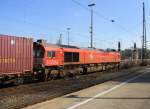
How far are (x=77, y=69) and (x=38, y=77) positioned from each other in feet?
31.3

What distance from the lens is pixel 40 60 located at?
97.1 feet

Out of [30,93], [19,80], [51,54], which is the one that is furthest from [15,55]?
[51,54]

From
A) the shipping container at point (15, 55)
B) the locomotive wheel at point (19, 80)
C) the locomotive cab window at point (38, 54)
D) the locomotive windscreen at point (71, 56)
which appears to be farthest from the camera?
the locomotive windscreen at point (71, 56)

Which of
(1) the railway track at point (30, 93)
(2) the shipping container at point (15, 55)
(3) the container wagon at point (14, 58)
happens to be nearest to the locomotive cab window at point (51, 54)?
(3) the container wagon at point (14, 58)

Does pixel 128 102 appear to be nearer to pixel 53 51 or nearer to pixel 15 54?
pixel 15 54

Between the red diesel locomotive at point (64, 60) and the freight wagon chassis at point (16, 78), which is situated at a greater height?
the red diesel locomotive at point (64, 60)

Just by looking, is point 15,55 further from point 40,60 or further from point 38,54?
point 38,54

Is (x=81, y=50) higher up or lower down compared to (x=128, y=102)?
higher up

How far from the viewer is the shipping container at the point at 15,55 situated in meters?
22.7

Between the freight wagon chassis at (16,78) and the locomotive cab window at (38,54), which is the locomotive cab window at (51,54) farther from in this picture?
the freight wagon chassis at (16,78)

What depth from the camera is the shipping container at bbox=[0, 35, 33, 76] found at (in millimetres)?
22656

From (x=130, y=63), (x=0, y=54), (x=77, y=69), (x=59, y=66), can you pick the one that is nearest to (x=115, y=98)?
(x=0, y=54)

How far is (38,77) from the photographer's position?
99.5ft

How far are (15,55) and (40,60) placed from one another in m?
5.68
